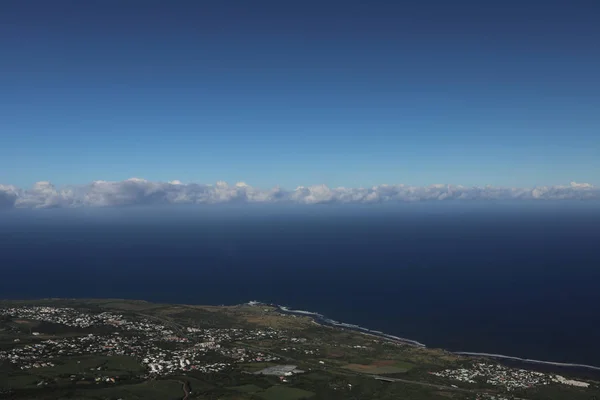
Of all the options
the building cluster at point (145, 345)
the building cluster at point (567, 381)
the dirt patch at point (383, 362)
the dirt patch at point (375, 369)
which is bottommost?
the dirt patch at point (383, 362)

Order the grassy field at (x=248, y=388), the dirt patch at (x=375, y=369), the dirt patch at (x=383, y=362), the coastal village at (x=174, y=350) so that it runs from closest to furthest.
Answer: the grassy field at (x=248, y=388) → the coastal village at (x=174, y=350) → the dirt patch at (x=375, y=369) → the dirt patch at (x=383, y=362)

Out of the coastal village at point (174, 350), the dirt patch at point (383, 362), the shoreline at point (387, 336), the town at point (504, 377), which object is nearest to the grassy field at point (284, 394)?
the coastal village at point (174, 350)

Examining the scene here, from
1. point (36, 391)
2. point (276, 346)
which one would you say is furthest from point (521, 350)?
point (36, 391)

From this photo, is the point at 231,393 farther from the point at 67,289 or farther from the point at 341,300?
the point at 67,289

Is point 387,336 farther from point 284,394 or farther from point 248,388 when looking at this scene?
point 248,388

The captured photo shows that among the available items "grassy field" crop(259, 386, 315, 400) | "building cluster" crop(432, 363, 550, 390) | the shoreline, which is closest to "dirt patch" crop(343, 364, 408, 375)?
"building cluster" crop(432, 363, 550, 390)

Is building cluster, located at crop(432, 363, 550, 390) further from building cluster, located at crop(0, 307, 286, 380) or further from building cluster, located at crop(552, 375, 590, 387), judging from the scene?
building cluster, located at crop(0, 307, 286, 380)

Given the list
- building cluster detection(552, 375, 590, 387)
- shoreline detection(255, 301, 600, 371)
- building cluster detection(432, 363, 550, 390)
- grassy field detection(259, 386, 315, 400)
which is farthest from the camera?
shoreline detection(255, 301, 600, 371)

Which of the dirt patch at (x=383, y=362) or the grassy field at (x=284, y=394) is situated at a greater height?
the grassy field at (x=284, y=394)

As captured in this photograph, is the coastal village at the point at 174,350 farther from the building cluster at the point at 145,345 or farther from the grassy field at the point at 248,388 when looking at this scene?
the grassy field at the point at 248,388
